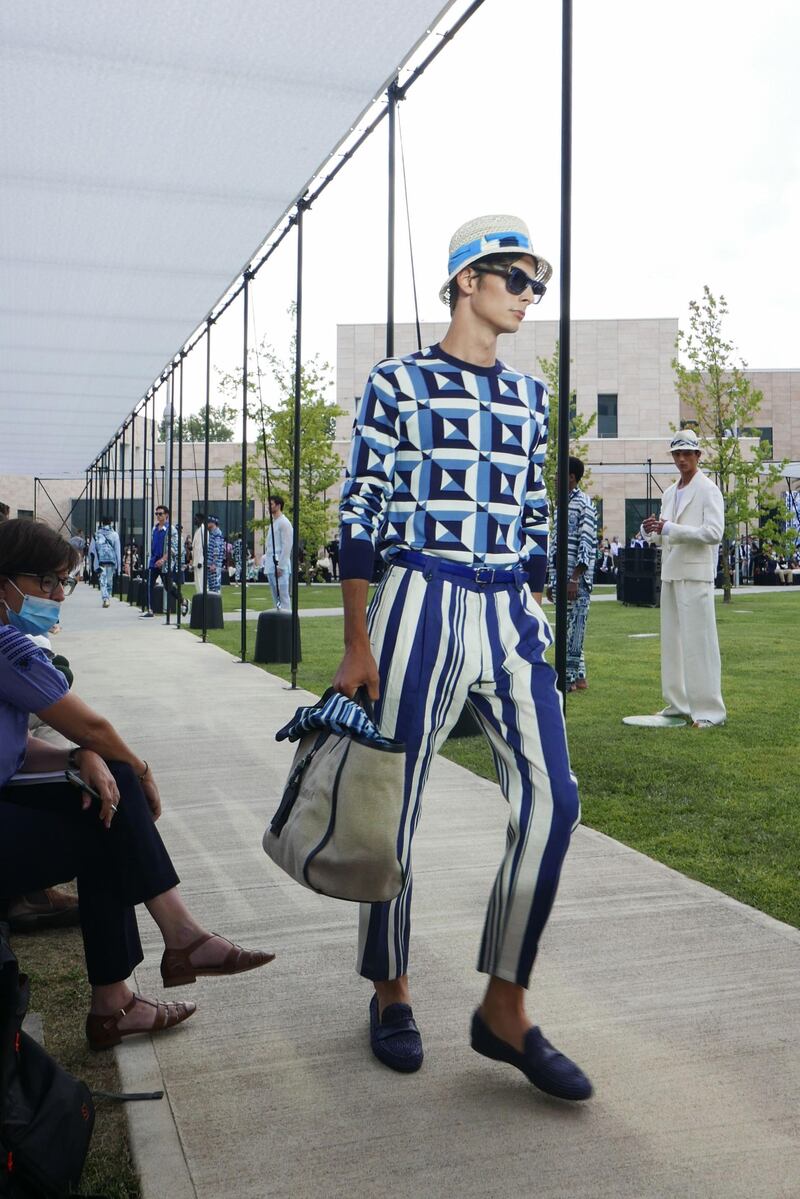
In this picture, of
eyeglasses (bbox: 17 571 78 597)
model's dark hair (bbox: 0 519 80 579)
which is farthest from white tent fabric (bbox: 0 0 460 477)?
eyeglasses (bbox: 17 571 78 597)

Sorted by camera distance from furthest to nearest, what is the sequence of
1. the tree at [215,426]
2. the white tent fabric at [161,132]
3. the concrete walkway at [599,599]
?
1. the tree at [215,426]
2. the concrete walkway at [599,599]
3. the white tent fabric at [161,132]

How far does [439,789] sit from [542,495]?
323 cm

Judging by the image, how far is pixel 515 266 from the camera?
9.39ft

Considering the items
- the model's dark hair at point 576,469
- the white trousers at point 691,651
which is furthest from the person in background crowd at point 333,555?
the white trousers at point 691,651

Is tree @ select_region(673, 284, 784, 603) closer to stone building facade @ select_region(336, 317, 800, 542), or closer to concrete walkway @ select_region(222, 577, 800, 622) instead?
concrete walkway @ select_region(222, 577, 800, 622)

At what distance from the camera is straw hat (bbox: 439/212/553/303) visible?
111 inches

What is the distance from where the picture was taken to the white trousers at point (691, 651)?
770 centimetres

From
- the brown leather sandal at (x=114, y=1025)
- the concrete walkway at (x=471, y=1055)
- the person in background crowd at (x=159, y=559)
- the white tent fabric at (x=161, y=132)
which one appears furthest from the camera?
the person in background crowd at (x=159, y=559)

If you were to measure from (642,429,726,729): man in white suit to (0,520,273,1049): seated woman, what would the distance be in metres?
5.15

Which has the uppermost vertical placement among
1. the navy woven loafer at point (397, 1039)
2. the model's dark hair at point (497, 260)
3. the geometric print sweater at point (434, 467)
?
the model's dark hair at point (497, 260)

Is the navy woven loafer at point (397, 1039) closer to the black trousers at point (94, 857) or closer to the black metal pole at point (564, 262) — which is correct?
the black trousers at point (94, 857)

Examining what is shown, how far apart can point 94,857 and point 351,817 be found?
74 cm

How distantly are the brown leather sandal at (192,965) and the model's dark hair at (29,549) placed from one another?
105 cm

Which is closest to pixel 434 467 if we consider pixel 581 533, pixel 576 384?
pixel 581 533
